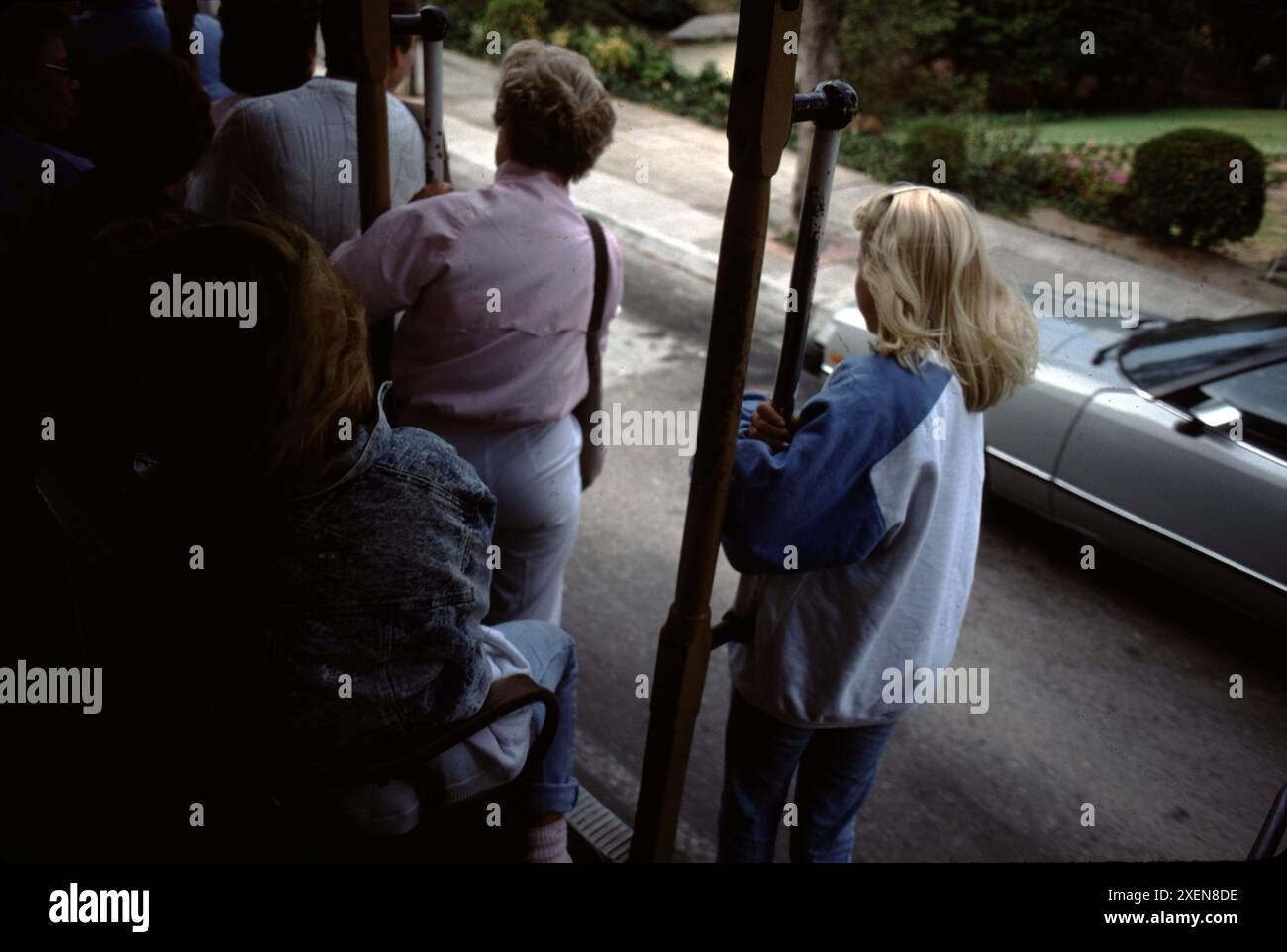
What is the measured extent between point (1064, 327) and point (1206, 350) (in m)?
0.76

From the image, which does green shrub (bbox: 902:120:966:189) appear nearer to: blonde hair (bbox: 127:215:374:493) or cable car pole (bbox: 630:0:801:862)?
cable car pole (bbox: 630:0:801:862)

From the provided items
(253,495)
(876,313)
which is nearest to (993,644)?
(876,313)

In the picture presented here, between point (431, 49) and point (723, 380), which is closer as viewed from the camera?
point (723, 380)

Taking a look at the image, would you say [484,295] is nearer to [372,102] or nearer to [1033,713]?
[372,102]

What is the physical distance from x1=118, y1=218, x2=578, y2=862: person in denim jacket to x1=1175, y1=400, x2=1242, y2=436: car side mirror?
3.34 meters

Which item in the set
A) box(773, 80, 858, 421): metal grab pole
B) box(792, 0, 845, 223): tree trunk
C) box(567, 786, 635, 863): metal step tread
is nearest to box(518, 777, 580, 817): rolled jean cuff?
box(567, 786, 635, 863): metal step tread

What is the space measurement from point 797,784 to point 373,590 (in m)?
1.30

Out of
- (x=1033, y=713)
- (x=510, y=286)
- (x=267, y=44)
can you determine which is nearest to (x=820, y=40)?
(x=1033, y=713)

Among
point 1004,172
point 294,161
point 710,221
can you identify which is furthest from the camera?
point 1004,172

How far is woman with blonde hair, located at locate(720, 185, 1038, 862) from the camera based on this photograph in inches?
76.3

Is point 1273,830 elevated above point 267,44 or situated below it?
below

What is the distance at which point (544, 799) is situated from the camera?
2.28 metres

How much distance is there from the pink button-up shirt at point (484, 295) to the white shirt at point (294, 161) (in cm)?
31

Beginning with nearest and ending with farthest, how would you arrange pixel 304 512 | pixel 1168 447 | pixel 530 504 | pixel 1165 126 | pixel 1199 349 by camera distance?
pixel 304 512 → pixel 530 504 → pixel 1168 447 → pixel 1199 349 → pixel 1165 126
